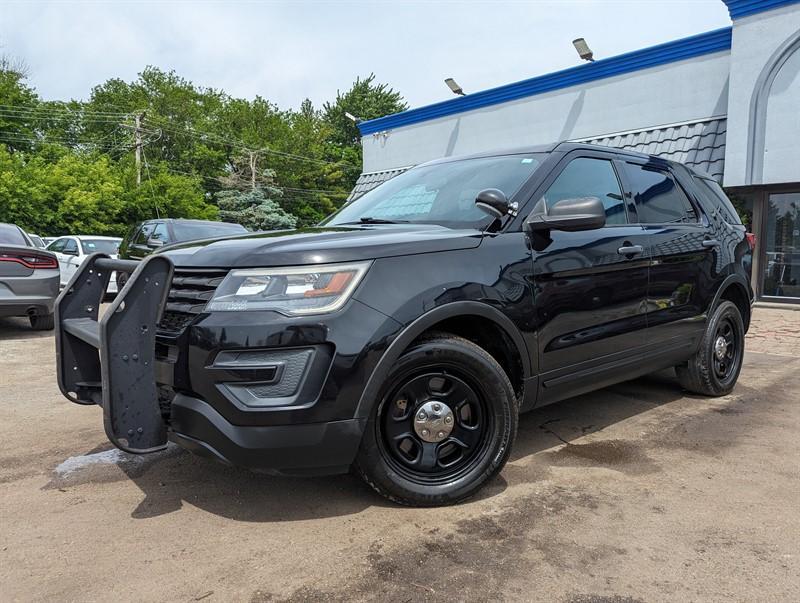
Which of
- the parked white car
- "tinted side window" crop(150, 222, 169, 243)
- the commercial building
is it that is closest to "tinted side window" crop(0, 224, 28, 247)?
"tinted side window" crop(150, 222, 169, 243)

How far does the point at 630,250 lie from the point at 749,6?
9.94 metres

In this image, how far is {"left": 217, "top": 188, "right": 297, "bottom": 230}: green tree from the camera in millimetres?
31516

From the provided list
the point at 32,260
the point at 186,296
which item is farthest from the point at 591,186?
the point at 32,260

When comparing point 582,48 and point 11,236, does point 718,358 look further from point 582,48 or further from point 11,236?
point 582,48

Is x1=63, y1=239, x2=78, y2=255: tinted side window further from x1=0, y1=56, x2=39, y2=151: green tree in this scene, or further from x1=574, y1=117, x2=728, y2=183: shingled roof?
x1=0, y1=56, x2=39, y2=151: green tree

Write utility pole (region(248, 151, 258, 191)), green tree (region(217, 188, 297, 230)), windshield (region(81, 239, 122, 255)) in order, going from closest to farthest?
1. windshield (region(81, 239, 122, 255))
2. green tree (region(217, 188, 297, 230))
3. utility pole (region(248, 151, 258, 191))

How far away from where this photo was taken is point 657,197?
168 inches

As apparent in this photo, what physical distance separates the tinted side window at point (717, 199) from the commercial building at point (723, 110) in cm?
690

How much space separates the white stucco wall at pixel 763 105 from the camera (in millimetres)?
10570

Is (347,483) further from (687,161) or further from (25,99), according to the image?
(25,99)

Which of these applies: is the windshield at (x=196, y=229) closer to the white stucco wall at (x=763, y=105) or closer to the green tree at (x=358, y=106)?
the white stucco wall at (x=763, y=105)

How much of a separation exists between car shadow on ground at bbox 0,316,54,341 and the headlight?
22.7ft

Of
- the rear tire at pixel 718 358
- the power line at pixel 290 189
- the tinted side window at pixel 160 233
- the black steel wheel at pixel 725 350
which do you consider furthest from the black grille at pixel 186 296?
the power line at pixel 290 189

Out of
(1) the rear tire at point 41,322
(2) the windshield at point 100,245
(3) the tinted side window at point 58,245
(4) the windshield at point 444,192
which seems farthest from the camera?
(3) the tinted side window at point 58,245
